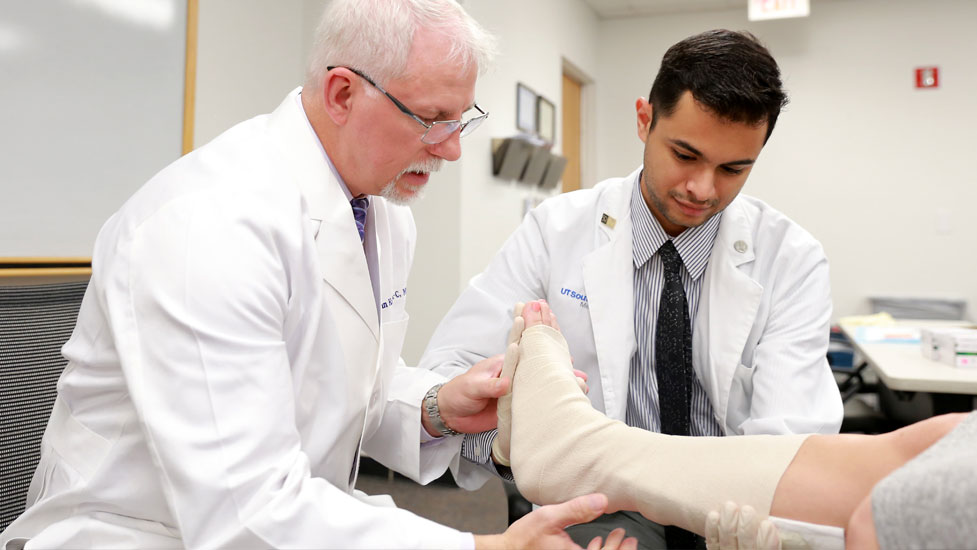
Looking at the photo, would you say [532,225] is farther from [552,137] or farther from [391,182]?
[552,137]

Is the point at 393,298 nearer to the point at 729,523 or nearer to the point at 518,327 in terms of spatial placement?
the point at 518,327

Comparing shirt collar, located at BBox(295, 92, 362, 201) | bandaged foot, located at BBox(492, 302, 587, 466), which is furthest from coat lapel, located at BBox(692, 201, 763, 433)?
shirt collar, located at BBox(295, 92, 362, 201)

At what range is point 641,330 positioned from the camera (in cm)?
137

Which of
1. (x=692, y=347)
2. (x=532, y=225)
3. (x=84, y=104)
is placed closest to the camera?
(x=692, y=347)

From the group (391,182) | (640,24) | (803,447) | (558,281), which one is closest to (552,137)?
(640,24)

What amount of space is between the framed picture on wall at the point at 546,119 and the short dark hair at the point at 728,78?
2307 millimetres

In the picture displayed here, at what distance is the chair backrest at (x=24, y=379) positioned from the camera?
0.98 m

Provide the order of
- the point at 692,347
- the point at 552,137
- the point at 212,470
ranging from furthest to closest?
1. the point at 552,137
2. the point at 692,347
3. the point at 212,470

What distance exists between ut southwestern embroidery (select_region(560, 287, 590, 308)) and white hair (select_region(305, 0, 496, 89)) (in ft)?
1.73

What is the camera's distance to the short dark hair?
3.94 feet

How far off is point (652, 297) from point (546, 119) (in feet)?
8.28

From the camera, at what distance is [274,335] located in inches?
33.3

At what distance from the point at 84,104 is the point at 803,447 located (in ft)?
6.03

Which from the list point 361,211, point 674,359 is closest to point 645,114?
point 674,359
